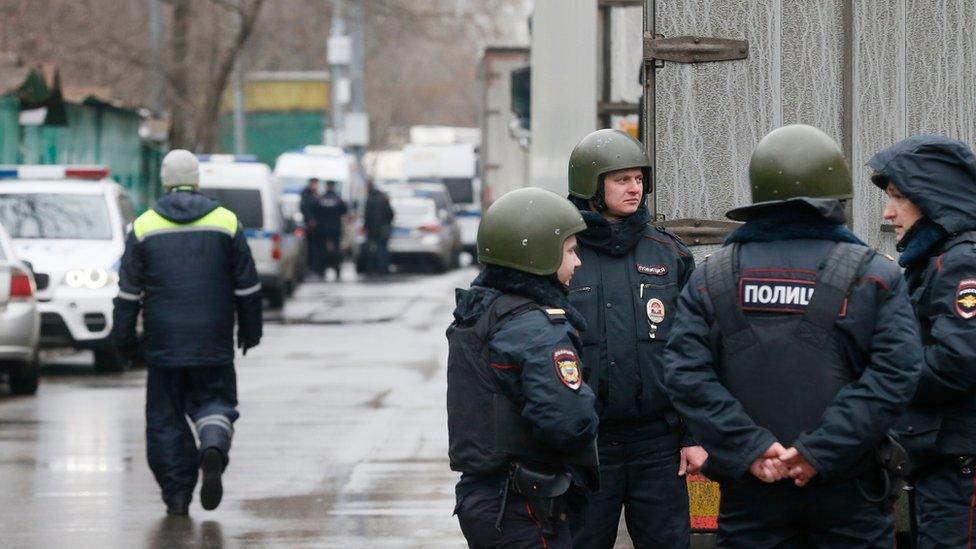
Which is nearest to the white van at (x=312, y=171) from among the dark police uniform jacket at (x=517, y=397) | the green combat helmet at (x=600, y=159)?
the green combat helmet at (x=600, y=159)

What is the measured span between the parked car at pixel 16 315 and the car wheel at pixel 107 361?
82.5 inches

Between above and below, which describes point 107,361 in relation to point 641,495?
below

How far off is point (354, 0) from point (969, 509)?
27.6 meters

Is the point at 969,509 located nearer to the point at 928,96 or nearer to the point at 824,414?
the point at 824,414

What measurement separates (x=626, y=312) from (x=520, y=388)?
95cm

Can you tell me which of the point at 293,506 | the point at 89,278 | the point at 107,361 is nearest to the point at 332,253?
the point at 107,361

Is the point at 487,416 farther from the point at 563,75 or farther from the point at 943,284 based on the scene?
the point at 563,75

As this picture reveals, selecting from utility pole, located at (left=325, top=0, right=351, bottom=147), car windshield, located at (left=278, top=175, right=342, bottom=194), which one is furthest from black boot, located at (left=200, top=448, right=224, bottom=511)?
utility pole, located at (left=325, top=0, right=351, bottom=147)

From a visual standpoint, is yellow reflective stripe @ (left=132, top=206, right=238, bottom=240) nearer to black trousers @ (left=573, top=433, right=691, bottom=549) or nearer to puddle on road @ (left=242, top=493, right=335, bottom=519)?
puddle on road @ (left=242, top=493, right=335, bottom=519)

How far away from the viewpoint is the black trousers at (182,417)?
9547 mm

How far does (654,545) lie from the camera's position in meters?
6.10

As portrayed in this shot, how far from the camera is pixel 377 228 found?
34.4m

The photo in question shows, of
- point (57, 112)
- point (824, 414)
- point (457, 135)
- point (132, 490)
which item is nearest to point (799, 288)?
point (824, 414)

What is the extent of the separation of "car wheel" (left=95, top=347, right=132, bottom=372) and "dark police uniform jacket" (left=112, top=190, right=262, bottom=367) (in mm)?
7902
